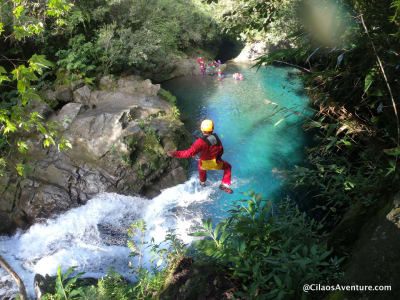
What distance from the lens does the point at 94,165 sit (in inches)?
350

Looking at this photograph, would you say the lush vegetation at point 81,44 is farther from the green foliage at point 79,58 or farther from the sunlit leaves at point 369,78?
the sunlit leaves at point 369,78

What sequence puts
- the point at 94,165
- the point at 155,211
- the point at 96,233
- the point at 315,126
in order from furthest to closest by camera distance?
1. the point at 94,165
2. the point at 155,211
3. the point at 96,233
4. the point at 315,126

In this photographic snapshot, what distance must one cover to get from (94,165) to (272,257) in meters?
7.57

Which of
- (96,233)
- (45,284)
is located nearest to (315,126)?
(45,284)

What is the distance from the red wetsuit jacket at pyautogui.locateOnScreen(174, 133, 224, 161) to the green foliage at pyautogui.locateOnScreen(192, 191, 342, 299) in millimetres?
2188

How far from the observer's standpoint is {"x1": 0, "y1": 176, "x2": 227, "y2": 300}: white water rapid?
681 cm

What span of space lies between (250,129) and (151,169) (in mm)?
5857

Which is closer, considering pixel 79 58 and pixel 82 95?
pixel 82 95

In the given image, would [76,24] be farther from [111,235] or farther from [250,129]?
[111,235]

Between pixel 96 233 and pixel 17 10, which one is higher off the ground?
pixel 17 10

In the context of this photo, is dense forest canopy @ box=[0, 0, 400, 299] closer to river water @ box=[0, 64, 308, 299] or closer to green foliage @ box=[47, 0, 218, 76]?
river water @ box=[0, 64, 308, 299]

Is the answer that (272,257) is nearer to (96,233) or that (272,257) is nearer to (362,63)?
(362,63)

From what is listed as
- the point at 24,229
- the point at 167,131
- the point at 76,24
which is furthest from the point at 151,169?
the point at 76,24

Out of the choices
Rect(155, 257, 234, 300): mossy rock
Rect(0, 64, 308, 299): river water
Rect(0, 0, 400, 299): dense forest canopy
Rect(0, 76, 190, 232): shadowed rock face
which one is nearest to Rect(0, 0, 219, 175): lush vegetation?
Rect(0, 76, 190, 232): shadowed rock face
